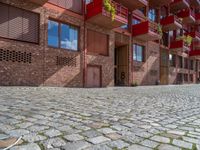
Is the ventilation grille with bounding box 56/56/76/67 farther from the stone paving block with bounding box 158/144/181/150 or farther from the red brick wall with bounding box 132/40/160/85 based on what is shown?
the stone paving block with bounding box 158/144/181/150

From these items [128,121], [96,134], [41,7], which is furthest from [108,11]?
[96,134]

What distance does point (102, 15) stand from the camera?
50.8 ft

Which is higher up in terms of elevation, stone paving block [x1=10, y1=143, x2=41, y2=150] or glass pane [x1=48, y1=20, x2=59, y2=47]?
glass pane [x1=48, y1=20, x2=59, y2=47]

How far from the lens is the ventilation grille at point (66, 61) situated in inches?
573

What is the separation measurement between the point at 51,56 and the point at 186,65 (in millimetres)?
26383

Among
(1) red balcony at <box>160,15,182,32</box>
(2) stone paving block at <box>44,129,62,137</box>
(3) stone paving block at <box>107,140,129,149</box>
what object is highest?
(1) red balcony at <box>160,15,182,32</box>

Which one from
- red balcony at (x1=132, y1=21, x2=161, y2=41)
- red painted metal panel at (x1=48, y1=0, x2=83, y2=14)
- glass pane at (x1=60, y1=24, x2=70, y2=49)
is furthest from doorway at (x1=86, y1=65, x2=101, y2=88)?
red balcony at (x1=132, y1=21, x2=161, y2=41)

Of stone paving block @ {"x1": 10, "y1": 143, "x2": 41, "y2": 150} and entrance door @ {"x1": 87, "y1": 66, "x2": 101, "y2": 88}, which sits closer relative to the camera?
stone paving block @ {"x1": 10, "y1": 143, "x2": 41, "y2": 150}

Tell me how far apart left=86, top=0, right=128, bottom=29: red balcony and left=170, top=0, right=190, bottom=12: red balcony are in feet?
42.4

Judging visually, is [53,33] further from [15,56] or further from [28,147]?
[28,147]

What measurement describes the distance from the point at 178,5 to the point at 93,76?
1841 centimetres

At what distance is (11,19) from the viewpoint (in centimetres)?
1230

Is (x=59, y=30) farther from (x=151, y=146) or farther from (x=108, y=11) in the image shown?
(x=151, y=146)

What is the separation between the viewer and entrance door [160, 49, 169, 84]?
26.7m
